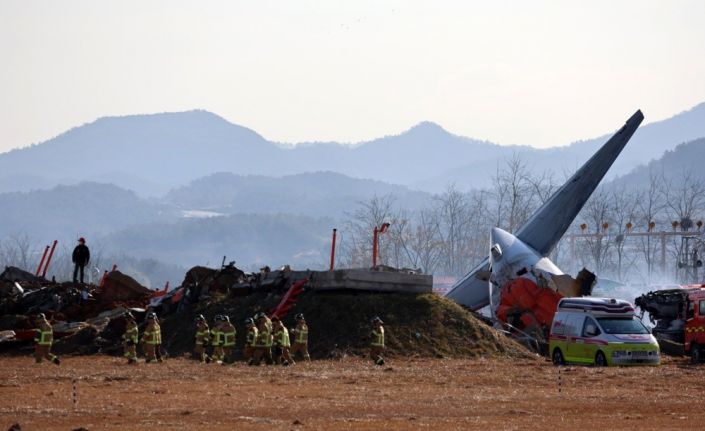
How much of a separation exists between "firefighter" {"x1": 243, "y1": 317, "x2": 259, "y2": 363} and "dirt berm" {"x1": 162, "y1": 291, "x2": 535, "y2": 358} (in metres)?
1.67

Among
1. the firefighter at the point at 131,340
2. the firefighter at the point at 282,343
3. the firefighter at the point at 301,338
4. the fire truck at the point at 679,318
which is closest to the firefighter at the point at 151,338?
the firefighter at the point at 131,340

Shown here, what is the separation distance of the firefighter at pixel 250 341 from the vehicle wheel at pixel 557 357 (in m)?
9.95

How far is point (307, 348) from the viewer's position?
42.1 meters

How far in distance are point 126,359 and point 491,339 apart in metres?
13.1

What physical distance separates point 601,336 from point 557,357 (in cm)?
A: 224

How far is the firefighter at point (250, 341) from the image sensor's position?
3919 centimetres

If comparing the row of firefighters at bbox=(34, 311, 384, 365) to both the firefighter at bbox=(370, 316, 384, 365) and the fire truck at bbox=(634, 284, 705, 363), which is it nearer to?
the firefighter at bbox=(370, 316, 384, 365)

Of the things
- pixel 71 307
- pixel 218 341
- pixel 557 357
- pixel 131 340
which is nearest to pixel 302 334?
pixel 218 341

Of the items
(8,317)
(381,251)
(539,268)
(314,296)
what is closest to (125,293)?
(8,317)

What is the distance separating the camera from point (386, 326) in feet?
143

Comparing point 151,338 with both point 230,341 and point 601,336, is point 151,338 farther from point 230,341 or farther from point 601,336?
point 601,336

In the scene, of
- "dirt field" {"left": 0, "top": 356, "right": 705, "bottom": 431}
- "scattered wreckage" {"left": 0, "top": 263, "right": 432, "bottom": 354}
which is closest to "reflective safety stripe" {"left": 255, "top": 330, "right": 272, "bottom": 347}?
"dirt field" {"left": 0, "top": 356, "right": 705, "bottom": 431}

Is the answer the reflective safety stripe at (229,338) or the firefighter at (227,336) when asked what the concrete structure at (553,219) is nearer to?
the firefighter at (227,336)

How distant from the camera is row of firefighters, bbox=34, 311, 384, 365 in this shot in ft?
129
